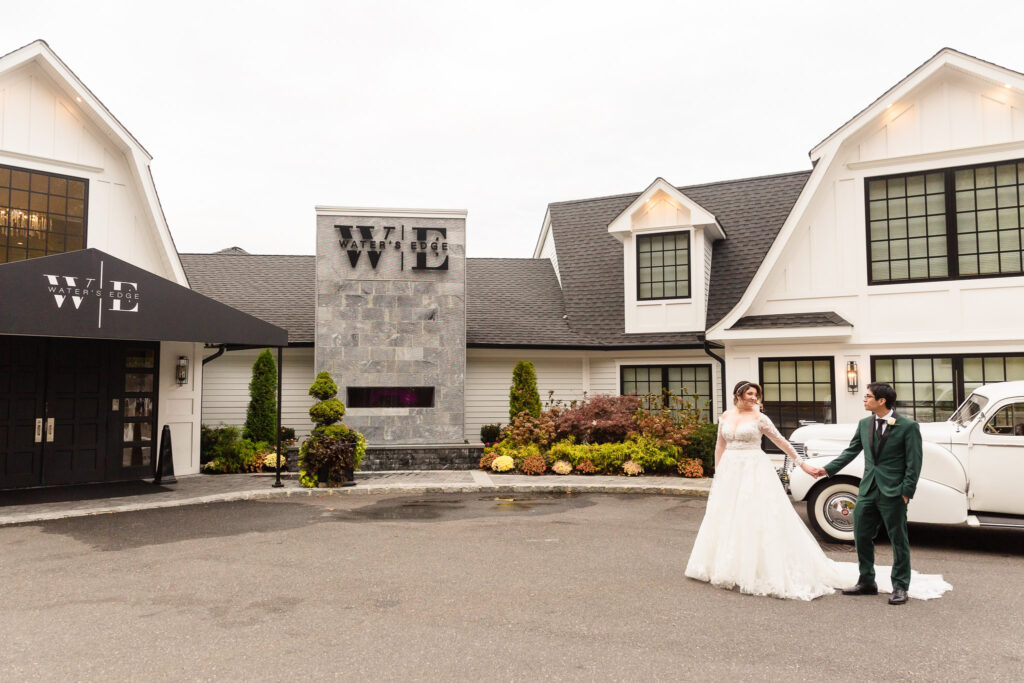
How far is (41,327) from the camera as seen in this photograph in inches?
358

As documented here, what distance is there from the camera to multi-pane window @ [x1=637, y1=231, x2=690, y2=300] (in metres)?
16.1

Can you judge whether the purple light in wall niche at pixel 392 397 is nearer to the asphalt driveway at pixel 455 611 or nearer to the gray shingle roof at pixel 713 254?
the gray shingle roof at pixel 713 254

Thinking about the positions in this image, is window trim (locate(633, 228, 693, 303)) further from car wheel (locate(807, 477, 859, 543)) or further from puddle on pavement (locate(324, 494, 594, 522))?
car wheel (locate(807, 477, 859, 543))

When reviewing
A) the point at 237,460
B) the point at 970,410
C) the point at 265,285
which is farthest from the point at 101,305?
the point at 970,410

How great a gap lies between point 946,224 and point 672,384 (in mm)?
6666

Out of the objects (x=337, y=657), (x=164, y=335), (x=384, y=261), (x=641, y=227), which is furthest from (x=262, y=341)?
(x=641, y=227)

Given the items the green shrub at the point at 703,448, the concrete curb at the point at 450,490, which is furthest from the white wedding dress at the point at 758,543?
the green shrub at the point at 703,448

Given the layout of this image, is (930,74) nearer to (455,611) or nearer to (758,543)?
(758,543)

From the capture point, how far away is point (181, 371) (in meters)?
13.6

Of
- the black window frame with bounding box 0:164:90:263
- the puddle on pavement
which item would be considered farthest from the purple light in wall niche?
the black window frame with bounding box 0:164:90:263

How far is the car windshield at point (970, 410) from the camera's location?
782cm

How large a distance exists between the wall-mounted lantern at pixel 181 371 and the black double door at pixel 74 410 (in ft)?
1.31

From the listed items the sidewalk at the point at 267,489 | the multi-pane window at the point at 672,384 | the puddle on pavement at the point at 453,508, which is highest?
the multi-pane window at the point at 672,384

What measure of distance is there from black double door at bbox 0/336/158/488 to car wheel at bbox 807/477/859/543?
12.2 metres
